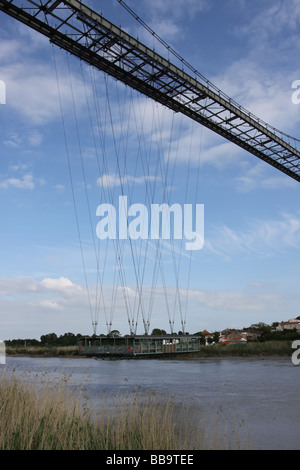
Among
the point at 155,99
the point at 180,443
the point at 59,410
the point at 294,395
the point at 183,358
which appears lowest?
the point at 183,358

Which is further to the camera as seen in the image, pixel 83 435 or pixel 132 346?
pixel 132 346

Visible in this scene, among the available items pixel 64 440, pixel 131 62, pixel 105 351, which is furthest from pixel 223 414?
pixel 131 62

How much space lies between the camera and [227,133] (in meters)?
33.0

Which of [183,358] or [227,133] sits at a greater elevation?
[227,133]

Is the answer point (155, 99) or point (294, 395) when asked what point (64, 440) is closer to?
point (294, 395)

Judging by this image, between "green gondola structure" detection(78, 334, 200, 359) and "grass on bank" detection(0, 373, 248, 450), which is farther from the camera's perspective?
"green gondola structure" detection(78, 334, 200, 359)

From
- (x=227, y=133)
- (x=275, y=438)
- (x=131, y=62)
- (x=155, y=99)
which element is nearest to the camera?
(x=275, y=438)

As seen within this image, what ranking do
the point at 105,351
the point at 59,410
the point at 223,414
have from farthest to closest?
the point at 105,351 < the point at 223,414 < the point at 59,410

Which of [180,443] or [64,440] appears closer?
[64,440]

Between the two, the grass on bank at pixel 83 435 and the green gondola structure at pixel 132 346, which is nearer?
the grass on bank at pixel 83 435
